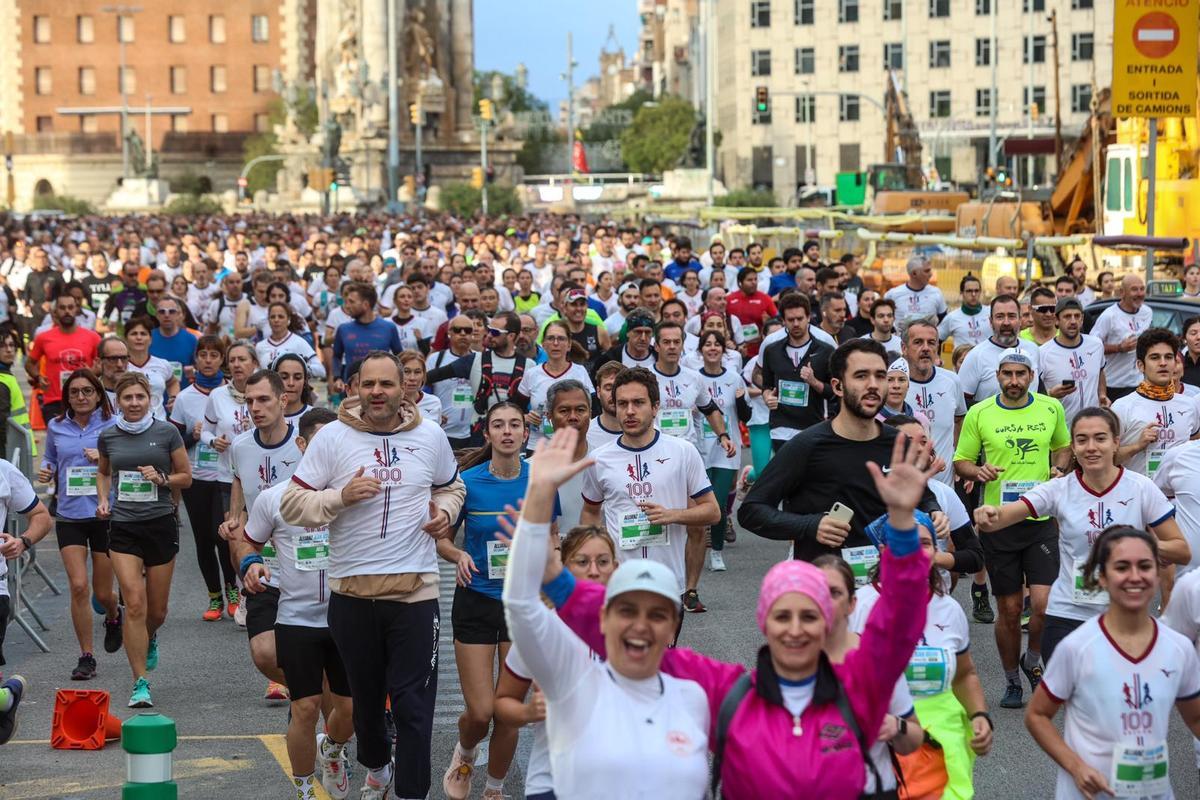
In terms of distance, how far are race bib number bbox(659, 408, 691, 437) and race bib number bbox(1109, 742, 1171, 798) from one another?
6.89 metres

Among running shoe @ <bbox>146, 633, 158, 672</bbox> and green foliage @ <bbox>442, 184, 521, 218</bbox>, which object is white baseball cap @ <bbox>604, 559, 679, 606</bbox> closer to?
running shoe @ <bbox>146, 633, 158, 672</bbox>

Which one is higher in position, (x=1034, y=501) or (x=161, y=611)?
(x=1034, y=501)

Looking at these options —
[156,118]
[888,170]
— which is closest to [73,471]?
[888,170]

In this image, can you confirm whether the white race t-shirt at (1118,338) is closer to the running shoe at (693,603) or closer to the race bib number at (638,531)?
the running shoe at (693,603)

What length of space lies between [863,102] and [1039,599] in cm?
8779

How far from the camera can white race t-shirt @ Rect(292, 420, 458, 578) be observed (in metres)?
8.20

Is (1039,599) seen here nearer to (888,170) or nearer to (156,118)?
(888,170)

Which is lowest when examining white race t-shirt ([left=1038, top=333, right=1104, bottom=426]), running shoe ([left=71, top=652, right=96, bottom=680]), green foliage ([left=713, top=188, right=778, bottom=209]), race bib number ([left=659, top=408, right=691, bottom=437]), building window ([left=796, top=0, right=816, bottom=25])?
running shoe ([left=71, top=652, right=96, bottom=680])

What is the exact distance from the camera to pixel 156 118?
429ft

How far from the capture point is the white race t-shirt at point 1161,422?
37.4 ft

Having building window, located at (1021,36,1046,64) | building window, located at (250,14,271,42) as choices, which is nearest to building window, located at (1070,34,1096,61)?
building window, located at (1021,36,1046,64)

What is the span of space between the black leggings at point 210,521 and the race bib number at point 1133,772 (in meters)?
7.81

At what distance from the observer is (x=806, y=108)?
96.8m

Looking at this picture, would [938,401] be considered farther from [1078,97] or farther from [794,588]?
[1078,97]
